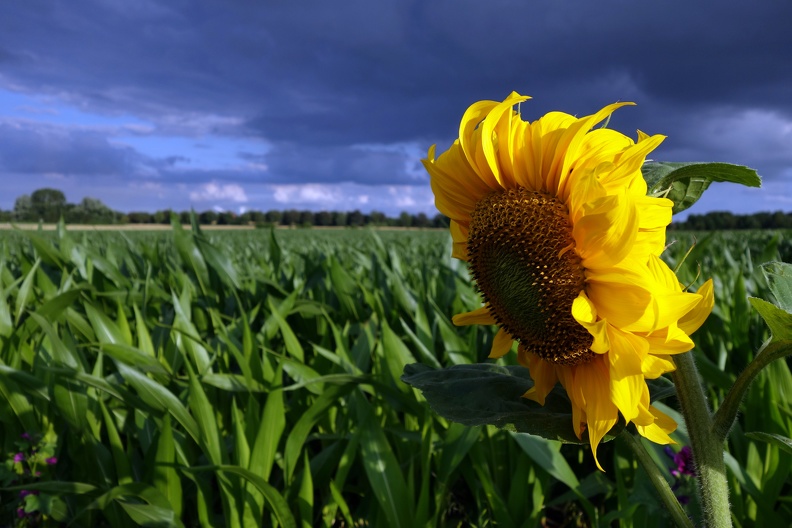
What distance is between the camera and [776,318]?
696 millimetres

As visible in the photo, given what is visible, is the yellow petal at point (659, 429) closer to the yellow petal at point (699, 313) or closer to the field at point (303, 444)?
the yellow petal at point (699, 313)

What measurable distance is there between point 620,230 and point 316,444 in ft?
5.69

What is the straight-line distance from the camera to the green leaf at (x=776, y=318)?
2.23 feet

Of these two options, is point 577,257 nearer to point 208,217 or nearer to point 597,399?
point 597,399

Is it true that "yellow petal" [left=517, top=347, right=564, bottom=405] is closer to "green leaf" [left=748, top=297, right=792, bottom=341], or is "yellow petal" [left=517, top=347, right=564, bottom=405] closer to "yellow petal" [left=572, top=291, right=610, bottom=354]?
"yellow petal" [left=572, top=291, right=610, bottom=354]

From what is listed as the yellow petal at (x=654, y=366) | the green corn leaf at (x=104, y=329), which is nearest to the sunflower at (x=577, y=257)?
the yellow petal at (x=654, y=366)

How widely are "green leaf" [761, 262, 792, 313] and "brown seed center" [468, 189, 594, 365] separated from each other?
0.24m

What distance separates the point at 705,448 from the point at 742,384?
0.10 meters

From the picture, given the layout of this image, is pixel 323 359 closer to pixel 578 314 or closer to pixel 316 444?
pixel 316 444

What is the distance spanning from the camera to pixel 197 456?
1.97m

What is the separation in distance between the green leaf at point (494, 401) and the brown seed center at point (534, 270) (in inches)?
3.4

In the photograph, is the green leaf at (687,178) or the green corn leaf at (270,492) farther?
the green corn leaf at (270,492)

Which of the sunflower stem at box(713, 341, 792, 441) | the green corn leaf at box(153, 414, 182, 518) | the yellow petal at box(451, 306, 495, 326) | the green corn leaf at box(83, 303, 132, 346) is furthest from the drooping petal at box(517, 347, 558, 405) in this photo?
the green corn leaf at box(83, 303, 132, 346)

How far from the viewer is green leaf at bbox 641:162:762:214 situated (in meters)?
0.77
